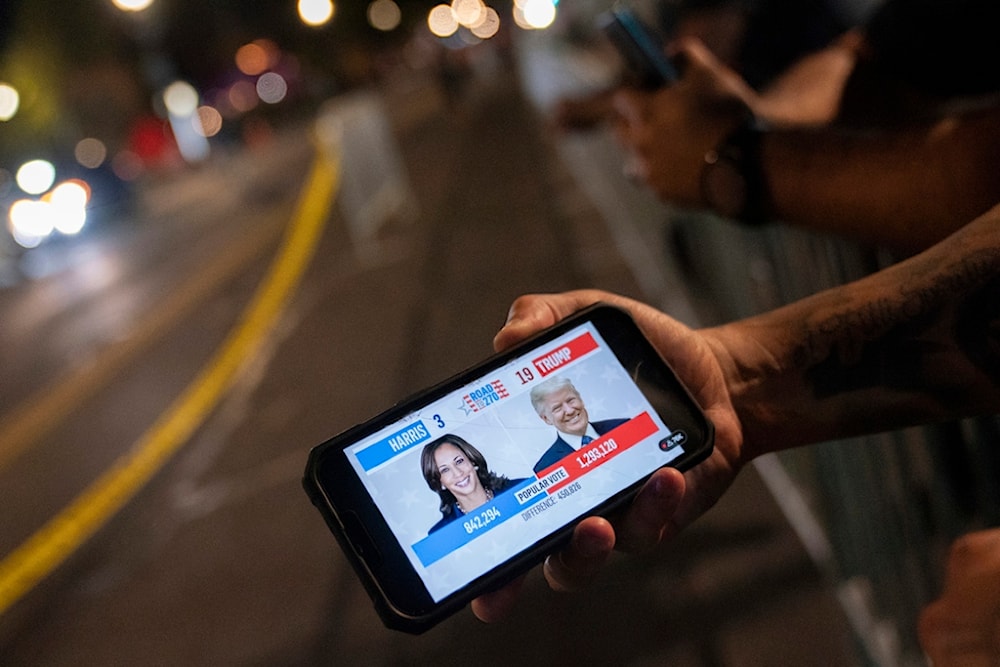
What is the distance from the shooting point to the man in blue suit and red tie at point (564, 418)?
128 centimetres

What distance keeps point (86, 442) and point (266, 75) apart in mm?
23904

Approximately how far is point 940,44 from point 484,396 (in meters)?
1.48

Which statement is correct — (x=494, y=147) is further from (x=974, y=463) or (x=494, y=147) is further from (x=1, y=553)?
(x=974, y=463)

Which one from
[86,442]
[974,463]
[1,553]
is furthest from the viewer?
[86,442]

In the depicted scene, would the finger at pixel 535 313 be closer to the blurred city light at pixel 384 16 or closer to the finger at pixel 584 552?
the finger at pixel 584 552

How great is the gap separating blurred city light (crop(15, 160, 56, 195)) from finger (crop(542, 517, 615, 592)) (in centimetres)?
1428

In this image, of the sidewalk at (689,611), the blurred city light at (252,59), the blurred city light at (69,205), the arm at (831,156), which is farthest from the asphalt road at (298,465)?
the blurred city light at (252,59)

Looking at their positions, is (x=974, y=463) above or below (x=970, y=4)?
below

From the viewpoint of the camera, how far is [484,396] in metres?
1.26

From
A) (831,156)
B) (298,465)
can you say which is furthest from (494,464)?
(298,465)

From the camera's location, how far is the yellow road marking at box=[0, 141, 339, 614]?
13.5ft

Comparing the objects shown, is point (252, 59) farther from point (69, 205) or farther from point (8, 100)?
point (8, 100)

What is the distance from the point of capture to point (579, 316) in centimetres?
135

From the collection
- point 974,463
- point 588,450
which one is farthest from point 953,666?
point 974,463
